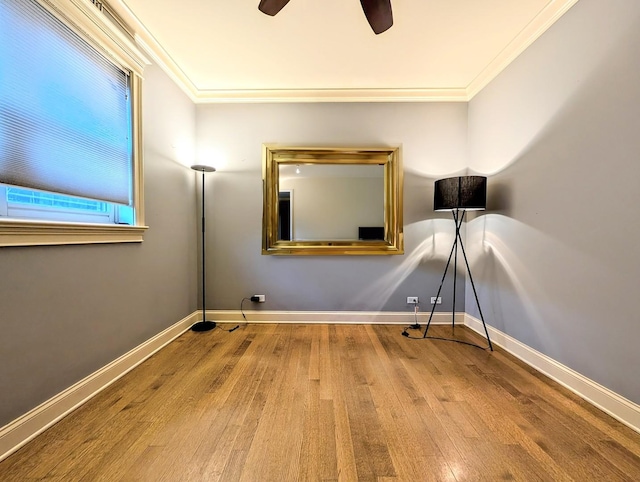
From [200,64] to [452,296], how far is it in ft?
11.9

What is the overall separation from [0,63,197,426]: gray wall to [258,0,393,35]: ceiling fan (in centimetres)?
133

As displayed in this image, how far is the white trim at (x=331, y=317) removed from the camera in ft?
10.0

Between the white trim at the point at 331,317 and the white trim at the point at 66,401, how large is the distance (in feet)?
2.73

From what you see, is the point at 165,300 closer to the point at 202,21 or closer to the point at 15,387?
the point at 15,387

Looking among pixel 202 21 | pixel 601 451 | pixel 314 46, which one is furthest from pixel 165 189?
pixel 601 451

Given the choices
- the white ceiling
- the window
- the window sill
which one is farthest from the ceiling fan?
the window sill

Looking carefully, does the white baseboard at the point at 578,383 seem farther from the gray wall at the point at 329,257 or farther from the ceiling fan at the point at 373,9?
the ceiling fan at the point at 373,9

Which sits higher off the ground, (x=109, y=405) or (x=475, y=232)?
(x=475, y=232)

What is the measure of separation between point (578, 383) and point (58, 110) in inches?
Answer: 143

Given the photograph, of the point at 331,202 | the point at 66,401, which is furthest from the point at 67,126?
the point at 331,202

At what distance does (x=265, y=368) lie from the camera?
2059 millimetres

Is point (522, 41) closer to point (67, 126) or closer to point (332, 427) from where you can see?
point (332, 427)

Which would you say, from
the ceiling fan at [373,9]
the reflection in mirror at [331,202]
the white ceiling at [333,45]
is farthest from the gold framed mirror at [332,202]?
the ceiling fan at [373,9]

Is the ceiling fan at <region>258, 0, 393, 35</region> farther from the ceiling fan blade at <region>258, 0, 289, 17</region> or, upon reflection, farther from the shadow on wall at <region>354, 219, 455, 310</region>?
the shadow on wall at <region>354, 219, 455, 310</region>
